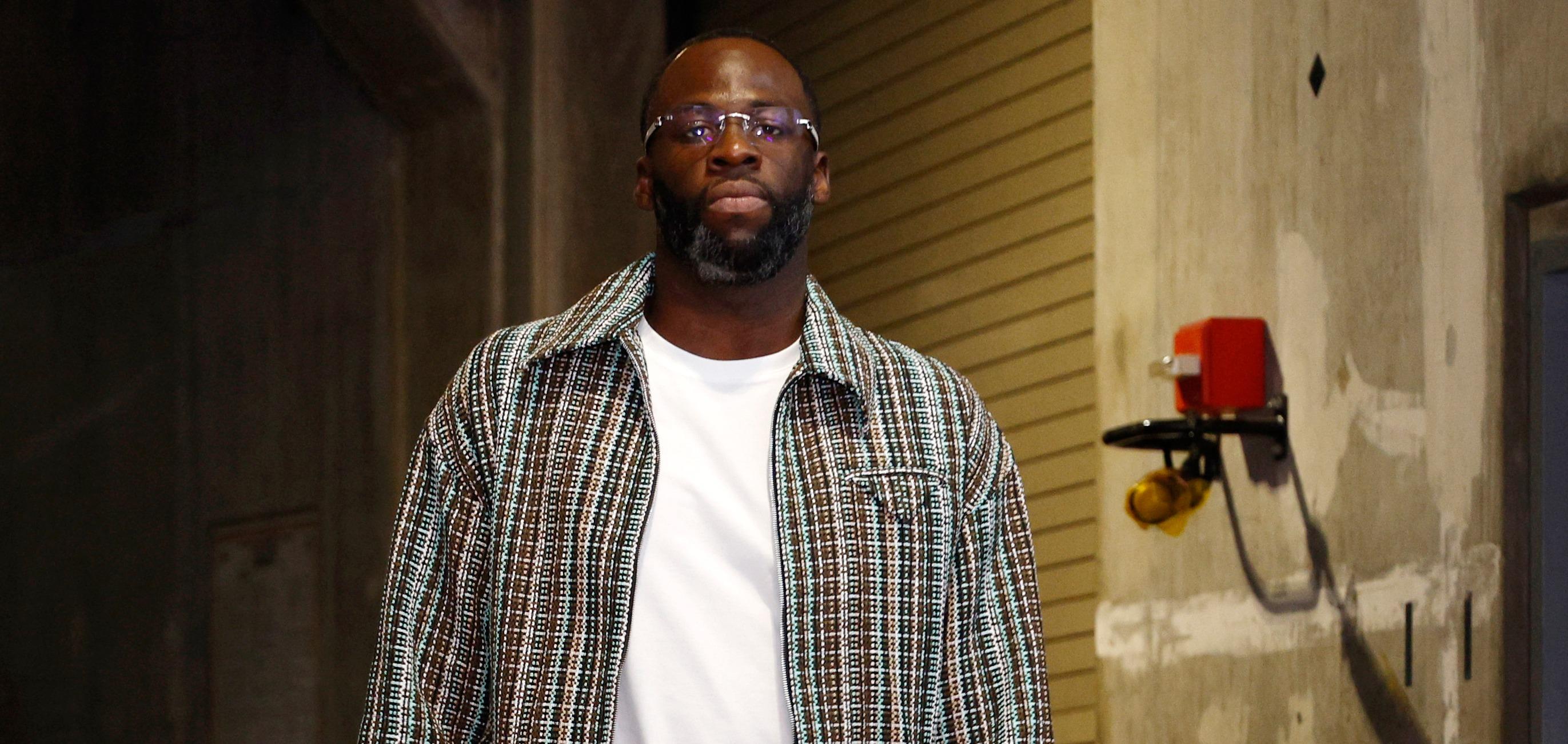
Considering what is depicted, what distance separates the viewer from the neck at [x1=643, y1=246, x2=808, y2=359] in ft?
9.03

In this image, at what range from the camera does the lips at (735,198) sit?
2664 millimetres

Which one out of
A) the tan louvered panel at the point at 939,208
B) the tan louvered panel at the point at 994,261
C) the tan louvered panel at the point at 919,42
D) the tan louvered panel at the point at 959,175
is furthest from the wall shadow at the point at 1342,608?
the tan louvered panel at the point at 919,42

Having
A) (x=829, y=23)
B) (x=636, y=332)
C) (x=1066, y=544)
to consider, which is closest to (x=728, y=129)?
(x=636, y=332)

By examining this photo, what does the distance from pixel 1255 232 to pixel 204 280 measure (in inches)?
195

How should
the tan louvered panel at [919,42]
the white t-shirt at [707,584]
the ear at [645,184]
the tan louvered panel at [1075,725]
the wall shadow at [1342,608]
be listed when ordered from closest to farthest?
the white t-shirt at [707,584], the ear at [645,184], the wall shadow at [1342,608], the tan louvered panel at [1075,725], the tan louvered panel at [919,42]

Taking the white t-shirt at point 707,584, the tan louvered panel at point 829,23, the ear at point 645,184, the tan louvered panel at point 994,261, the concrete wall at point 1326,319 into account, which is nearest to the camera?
the white t-shirt at point 707,584

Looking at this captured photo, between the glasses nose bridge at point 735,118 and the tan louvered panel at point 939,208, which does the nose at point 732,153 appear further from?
the tan louvered panel at point 939,208

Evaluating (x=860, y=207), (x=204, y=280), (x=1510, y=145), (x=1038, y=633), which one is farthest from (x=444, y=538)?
(x=204, y=280)

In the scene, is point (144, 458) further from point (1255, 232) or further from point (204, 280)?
point (1255, 232)

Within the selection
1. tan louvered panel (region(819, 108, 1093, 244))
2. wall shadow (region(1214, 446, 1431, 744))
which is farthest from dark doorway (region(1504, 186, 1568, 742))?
tan louvered panel (region(819, 108, 1093, 244))

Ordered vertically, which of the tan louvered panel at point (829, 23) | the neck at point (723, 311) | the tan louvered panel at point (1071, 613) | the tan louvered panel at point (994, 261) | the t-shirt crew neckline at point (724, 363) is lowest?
the tan louvered panel at point (1071, 613)

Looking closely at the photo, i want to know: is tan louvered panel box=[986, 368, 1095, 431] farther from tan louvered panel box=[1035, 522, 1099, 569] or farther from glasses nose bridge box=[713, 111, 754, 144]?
glasses nose bridge box=[713, 111, 754, 144]

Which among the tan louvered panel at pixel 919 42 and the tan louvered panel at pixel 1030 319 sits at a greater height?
the tan louvered panel at pixel 919 42

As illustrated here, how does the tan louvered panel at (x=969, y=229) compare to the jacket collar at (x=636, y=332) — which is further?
the tan louvered panel at (x=969, y=229)
